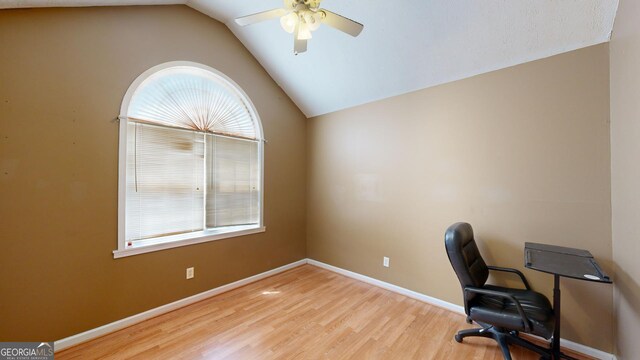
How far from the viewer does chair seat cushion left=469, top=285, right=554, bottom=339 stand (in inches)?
63.5

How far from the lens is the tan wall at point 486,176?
187cm

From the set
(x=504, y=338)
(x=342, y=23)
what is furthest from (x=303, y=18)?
(x=504, y=338)

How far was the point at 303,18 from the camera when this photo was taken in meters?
1.62

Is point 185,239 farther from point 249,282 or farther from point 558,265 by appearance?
point 558,265

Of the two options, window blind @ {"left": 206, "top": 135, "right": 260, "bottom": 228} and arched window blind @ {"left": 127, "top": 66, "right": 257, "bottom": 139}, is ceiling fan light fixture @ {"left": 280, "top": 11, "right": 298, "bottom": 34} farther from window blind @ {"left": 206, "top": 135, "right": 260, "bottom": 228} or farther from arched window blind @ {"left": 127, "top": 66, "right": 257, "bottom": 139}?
window blind @ {"left": 206, "top": 135, "right": 260, "bottom": 228}

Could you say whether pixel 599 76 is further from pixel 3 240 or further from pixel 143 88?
pixel 3 240

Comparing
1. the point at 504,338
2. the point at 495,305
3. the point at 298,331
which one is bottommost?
the point at 298,331

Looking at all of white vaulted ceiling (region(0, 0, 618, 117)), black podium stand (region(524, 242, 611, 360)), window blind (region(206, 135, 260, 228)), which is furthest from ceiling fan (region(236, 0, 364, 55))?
black podium stand (region(524, 242, 611, 360))

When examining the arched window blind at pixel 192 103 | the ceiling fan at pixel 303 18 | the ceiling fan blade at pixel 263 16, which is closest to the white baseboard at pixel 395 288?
the arched window blind at pixel 192 103

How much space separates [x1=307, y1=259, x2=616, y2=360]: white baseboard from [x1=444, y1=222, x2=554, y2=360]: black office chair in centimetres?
43

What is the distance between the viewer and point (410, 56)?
249cm

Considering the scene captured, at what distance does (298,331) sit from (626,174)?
8.69 ft

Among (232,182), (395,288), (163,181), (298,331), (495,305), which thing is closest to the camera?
(495,305)

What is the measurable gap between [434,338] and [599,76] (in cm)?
246
